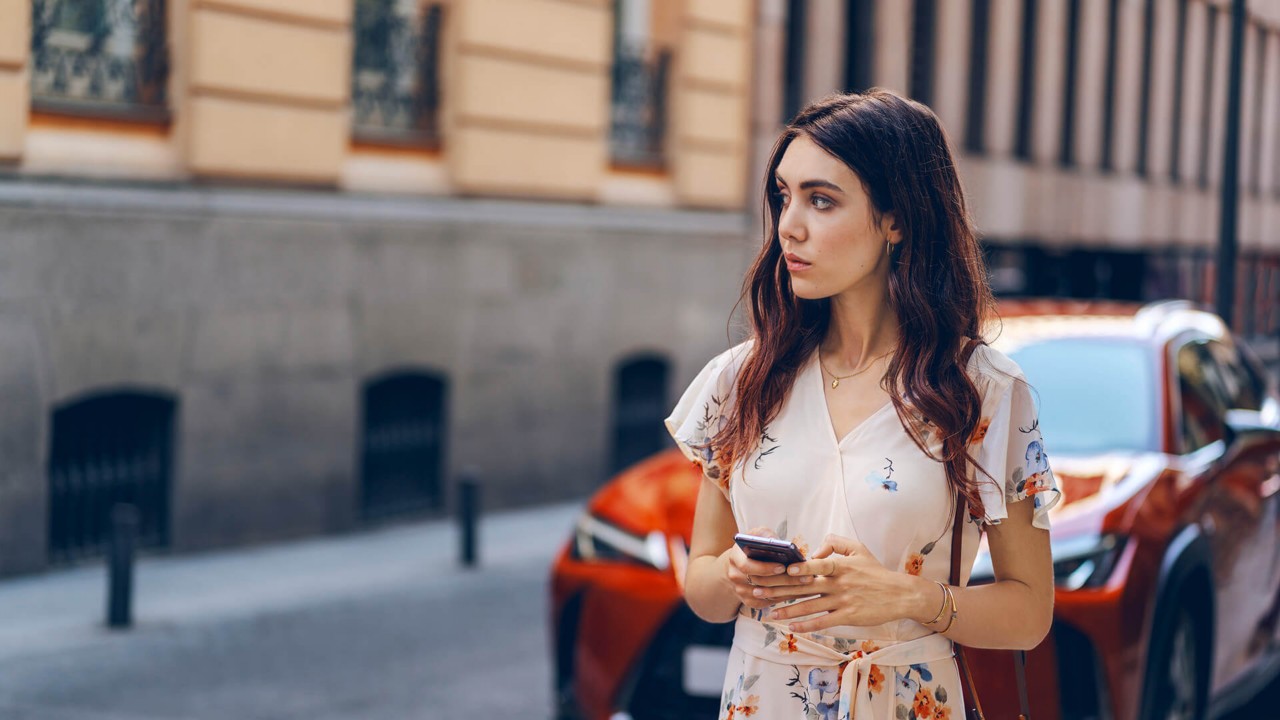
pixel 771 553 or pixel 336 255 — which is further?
pixel 336 255

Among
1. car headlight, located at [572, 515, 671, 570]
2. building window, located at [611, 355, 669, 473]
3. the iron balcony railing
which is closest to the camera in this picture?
car headlight, located at [572, 515, 671, 570]

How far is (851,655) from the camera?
2.87m

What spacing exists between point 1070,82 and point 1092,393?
2130 centimetres

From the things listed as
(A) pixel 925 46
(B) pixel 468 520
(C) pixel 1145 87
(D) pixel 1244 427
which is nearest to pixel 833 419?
(D) pixel 1244 427

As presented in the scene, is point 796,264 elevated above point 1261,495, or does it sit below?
above

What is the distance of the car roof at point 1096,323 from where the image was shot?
22.0 ft

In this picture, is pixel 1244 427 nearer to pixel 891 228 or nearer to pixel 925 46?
pixel 891 228

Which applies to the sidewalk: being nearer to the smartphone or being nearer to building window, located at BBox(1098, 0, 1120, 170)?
the smartphone

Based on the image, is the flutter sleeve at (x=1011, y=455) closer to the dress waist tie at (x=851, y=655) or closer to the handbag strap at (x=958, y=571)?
the handbag strap at (x=958, y=571)

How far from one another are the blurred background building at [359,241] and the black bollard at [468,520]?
4.96 feet

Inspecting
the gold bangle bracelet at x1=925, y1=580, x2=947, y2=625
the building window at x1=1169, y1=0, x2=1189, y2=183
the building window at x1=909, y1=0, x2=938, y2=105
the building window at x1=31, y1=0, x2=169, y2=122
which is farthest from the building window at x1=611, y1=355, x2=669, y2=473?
the building window at x1=1169, y1=0, x2=1189, y2=183

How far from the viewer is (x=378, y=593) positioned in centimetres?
1002

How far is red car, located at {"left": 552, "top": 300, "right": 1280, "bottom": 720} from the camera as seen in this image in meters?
5.23

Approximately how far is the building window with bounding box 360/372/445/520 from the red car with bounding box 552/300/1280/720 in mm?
6494
